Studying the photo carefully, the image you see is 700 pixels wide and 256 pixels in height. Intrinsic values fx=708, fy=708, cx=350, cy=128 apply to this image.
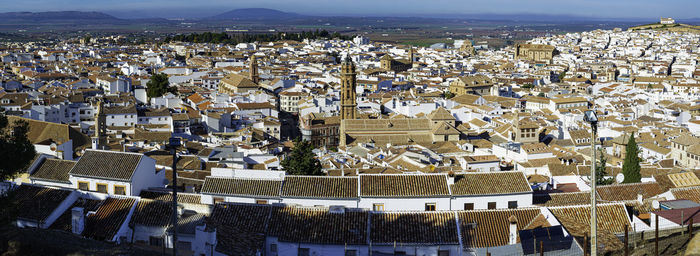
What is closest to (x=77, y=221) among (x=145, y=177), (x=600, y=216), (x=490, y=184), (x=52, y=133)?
(x=145, y=177)

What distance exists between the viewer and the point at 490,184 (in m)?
14.5

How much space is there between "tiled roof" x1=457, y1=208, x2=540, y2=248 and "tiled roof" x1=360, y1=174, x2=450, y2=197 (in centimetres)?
178

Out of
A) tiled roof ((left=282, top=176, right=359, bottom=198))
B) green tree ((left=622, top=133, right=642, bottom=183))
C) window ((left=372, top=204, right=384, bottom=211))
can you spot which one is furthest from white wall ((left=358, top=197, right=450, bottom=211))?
green tree ((left=622, top=133, right=642, bottom=183))

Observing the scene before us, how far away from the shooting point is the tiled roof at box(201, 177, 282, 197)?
14256mm

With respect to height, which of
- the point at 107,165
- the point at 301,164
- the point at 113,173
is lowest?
the point at 301,164

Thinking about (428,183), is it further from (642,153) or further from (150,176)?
(642,153)

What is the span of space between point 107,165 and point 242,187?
2826 mm

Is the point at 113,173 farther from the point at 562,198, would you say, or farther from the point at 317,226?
the point at 562,198

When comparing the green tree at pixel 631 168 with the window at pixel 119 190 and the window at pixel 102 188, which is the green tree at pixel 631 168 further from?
the window at pixel 102 188

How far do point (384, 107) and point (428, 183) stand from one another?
25.5 m

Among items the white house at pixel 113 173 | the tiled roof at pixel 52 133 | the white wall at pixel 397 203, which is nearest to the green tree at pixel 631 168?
the white wall at pixel 397 203

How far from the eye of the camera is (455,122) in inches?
1335

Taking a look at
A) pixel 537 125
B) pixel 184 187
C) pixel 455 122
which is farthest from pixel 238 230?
pixel 455 122

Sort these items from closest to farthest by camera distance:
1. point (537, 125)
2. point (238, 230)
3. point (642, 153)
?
point (238, 230) → point (642, 153) → point (537, 125)
